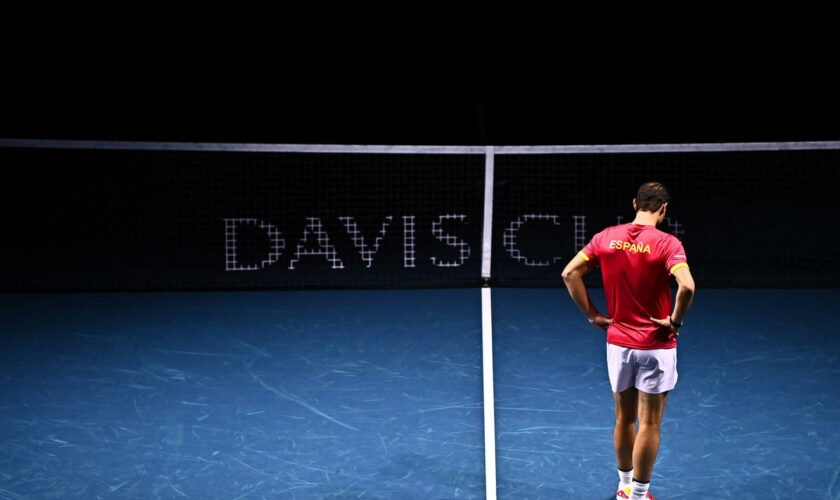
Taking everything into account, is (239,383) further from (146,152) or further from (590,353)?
(146,152)

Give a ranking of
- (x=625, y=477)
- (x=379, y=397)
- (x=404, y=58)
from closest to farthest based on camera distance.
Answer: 1. (x=625, y=477)
2. (x=379, y=397)
3. (x=404, y=58)

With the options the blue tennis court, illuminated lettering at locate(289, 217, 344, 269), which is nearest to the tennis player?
the blue tennis court

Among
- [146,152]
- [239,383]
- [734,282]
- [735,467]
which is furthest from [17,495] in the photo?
[146,152]

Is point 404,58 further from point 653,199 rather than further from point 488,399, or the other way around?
point 653,199

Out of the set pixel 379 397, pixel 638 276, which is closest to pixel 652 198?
pixel 638 276

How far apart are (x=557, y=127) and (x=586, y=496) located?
9606mm

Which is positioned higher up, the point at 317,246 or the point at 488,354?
the point at 317,246

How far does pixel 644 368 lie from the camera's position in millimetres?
5621

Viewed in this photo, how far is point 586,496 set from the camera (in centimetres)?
612

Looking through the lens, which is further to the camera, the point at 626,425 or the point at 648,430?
the point at 626,425

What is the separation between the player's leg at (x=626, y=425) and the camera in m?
5.79

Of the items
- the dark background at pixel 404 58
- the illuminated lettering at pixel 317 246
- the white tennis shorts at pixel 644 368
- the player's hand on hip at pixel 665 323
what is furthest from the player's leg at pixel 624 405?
the dark background at pixel 404 58

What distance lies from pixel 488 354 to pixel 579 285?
3.02 metres

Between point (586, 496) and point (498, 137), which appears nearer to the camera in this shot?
point (586, 496)
